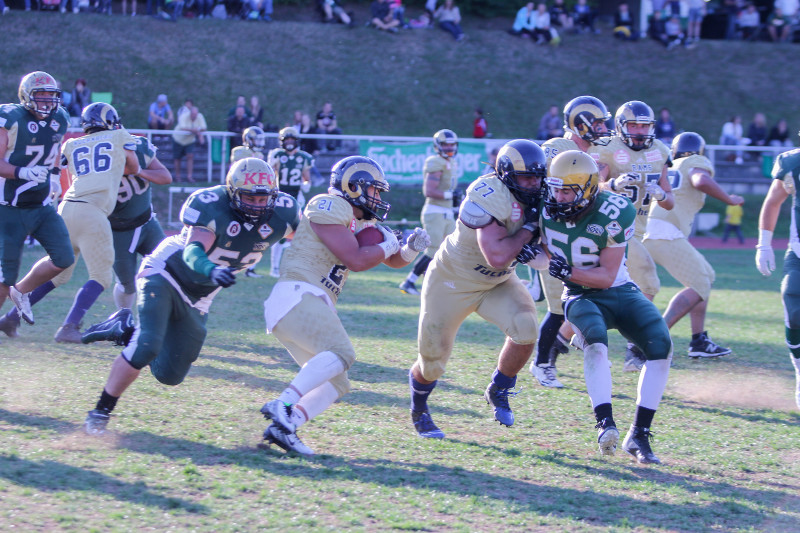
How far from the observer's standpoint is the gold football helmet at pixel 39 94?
273 inches

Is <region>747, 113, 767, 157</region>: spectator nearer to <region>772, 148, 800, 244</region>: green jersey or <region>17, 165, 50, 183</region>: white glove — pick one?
<region>772, 148, 800, 244</region>: green jersey

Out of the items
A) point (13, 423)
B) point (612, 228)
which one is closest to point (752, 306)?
point (612, 228)

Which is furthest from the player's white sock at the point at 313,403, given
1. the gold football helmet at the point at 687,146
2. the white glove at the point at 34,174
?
the gold football helmet at the point at 687,146

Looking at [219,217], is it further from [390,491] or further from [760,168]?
[760,168]

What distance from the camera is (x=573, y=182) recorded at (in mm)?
4801

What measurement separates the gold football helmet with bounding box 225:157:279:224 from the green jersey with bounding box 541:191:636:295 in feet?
5.20

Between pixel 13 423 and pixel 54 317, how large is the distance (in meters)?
3.62

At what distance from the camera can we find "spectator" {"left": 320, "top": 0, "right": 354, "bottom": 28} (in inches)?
1054

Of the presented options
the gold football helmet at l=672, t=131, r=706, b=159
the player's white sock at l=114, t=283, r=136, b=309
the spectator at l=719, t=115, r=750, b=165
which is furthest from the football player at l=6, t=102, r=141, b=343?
the spectator at l=719, t=115, r=750, b=165

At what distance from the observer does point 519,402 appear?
6.23 m

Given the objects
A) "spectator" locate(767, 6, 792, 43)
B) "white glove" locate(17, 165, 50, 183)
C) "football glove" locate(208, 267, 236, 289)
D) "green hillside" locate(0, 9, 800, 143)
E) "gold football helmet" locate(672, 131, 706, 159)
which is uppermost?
"spectator" locate(767, 6, 792, 43)

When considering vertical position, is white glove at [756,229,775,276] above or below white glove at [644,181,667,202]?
below

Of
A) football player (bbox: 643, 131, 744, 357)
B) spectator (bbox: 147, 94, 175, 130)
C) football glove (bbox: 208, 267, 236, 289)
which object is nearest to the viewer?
football glove (bbox: 208, 267, 236, 289)

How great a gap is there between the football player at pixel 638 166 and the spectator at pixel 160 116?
45.3 feet
